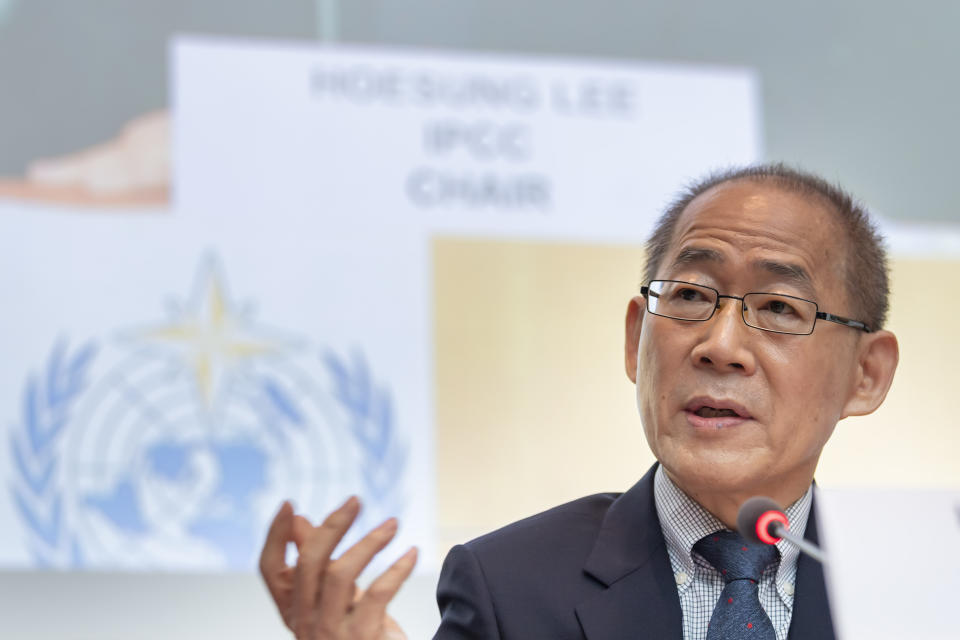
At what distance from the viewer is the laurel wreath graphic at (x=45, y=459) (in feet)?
9.98

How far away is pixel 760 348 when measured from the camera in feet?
5.21

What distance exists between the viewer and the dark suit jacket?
1528 millimetres

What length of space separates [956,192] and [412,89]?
1676 millimetres

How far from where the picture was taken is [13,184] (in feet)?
10.5

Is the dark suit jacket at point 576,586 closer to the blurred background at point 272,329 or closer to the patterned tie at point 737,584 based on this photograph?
the patterned tie at point 737,584

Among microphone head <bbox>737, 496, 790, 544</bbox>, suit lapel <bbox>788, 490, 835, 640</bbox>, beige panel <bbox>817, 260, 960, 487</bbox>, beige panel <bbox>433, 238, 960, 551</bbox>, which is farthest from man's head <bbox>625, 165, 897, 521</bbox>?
beige panel <bbox>817, 260, 960, 487</bbox>

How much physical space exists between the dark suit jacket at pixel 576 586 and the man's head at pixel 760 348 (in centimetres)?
11

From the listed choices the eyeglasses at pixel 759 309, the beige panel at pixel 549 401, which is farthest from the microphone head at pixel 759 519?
the beige panel at pixel 549 401

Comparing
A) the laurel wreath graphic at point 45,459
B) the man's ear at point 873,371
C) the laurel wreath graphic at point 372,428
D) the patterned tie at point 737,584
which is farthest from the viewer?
the laurel wreath graphic at point 372,428

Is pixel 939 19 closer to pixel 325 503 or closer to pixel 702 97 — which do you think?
pixel 702 97

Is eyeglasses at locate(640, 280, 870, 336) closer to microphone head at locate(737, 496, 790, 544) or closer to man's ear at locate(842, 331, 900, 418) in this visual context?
man's ear at locate(842, 331, 900, 418)

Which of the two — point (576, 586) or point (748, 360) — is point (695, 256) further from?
point (576, 586)

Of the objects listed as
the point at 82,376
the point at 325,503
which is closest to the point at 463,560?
the point at 325,503

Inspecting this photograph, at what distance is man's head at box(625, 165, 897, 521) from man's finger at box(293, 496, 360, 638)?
18.2 inches
